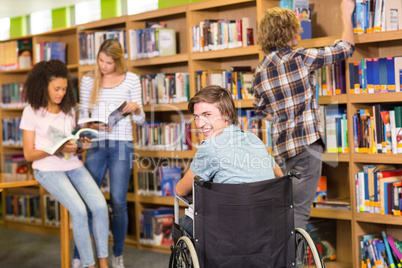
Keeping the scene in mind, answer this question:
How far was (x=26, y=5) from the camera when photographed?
7.29m

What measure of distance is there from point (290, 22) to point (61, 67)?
1483mm

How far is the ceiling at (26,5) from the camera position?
708 centimetres

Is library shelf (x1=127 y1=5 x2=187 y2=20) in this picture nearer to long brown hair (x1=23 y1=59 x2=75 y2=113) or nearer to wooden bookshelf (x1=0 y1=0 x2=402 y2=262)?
wooden bookshelf (x1=0 y1=0 x2=402 y2=262)

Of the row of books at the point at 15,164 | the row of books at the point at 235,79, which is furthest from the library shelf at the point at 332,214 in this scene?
the row of books at the point at 15,164

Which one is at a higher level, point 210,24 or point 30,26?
point 30,26

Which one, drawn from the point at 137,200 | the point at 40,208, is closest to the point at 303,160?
the point at 137,200

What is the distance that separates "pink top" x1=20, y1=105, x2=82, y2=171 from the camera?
331 centimetres

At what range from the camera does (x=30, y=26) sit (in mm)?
8133

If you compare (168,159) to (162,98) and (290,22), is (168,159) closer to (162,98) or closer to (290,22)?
(162,98)

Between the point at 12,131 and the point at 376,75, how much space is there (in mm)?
3829

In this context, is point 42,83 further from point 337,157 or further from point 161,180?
point 337,157

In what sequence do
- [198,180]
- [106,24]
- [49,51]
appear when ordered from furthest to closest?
[49,51] → [106,24] → [198,180]

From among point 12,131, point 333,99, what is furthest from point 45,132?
point 12,131

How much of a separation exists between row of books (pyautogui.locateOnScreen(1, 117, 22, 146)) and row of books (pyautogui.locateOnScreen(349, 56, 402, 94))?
3.55m
